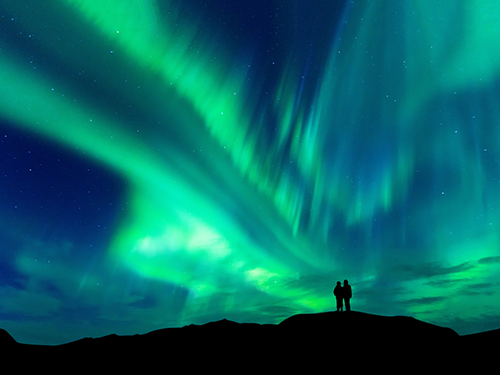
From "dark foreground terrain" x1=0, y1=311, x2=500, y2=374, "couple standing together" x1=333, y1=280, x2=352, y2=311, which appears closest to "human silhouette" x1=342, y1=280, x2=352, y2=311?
"couple standing together" x1=333, y1=280, x2=352, y2=311

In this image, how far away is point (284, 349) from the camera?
25.9 m

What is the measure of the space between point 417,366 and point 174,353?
18.9 meters

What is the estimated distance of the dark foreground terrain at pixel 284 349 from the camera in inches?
942

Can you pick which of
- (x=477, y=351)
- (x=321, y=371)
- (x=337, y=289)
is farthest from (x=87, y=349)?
(x=477, y=351)

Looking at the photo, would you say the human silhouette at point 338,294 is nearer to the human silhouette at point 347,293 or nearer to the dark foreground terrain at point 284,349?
the human silhouette at point 347,293

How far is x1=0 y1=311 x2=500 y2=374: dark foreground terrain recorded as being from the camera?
2392 centimetres

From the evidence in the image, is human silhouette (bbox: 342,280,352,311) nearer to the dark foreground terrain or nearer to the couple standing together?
the couple standing together

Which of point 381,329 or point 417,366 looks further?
point 381,329

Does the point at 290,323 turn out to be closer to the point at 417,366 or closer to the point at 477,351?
the point at 417,366

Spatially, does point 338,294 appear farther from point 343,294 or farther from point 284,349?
point 284,349

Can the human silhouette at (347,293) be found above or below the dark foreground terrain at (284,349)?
above

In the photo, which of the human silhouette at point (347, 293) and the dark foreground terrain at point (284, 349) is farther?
the human silhouette at point (347, 293)

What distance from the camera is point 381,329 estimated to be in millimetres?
25703

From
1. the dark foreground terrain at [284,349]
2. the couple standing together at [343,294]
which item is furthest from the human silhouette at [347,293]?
the dark foreground terrain at [284,349]
